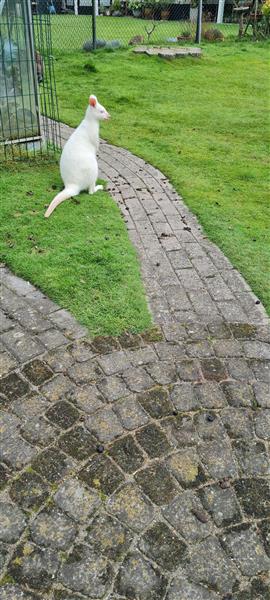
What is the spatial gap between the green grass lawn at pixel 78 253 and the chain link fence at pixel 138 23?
5.52 m

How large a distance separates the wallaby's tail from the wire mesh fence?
1906 mm

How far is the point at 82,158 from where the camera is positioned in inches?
261

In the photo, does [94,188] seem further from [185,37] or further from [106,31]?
A: [106,31]

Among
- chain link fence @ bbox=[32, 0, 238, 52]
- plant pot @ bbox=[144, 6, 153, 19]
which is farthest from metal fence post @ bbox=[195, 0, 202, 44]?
plant pot @ bbox=[144, 6, 153, 19]

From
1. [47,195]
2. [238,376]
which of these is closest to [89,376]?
[238,376]

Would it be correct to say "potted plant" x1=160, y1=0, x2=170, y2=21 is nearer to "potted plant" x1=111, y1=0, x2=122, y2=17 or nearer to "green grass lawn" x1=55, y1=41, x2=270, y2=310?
"potted plant" x1=111, y1=0, x2=122, y2=17

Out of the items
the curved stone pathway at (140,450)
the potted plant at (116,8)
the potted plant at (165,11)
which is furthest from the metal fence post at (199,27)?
the potted plant at (116,8)

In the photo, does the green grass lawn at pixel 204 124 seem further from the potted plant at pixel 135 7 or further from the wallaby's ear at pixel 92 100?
the potted plant at pixel 135 7

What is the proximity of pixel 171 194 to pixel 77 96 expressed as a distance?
6235mm

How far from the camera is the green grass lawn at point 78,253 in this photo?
4.77 m

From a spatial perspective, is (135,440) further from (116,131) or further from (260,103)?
(260,103)

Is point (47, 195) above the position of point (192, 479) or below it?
above

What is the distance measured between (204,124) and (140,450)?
29.3 feet

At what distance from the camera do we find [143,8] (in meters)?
33.4
